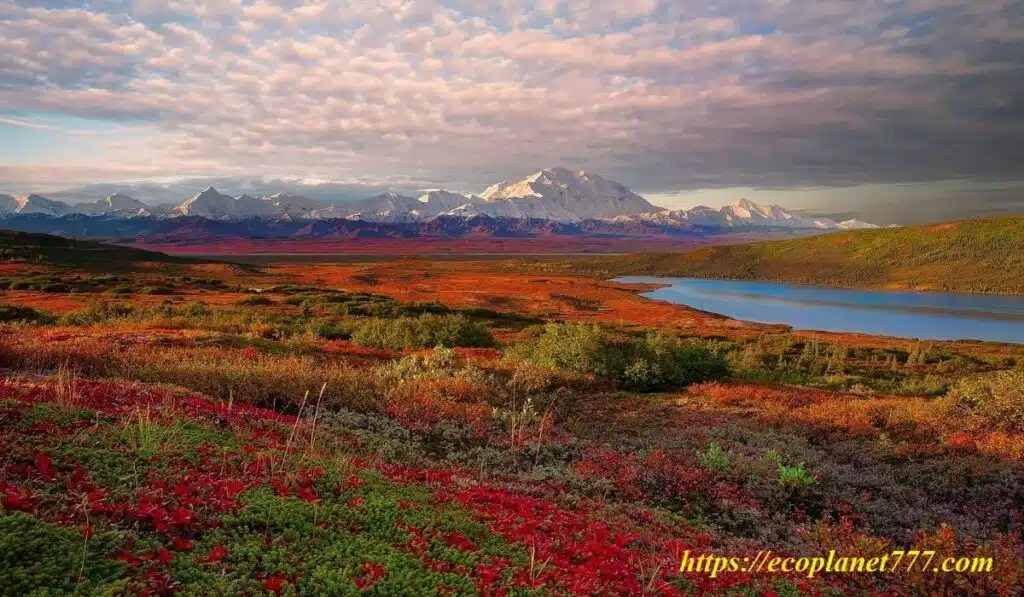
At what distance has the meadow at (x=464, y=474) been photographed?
14.9 feet

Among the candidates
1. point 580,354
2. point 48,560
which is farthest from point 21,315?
point 48,560

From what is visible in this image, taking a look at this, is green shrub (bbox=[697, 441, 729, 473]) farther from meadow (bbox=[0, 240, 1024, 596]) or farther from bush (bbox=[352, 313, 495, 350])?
bush (bbox=[352, 313, 495, 350])

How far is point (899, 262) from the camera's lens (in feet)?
555

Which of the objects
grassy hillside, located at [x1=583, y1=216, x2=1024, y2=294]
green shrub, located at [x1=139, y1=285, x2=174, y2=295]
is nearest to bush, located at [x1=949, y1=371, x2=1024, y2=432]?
green shrub, located at [x1=139, y1=285, x2=174, y2=295]

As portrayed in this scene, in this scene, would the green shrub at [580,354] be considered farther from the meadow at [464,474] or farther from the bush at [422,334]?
the bush at [422,334]

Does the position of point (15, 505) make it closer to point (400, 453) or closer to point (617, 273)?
point (400, 453)

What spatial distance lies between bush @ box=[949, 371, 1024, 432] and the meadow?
8cm

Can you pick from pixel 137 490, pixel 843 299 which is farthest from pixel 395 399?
pixel 843 299

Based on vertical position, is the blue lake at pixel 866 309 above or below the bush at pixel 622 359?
below

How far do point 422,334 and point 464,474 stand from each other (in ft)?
62.4

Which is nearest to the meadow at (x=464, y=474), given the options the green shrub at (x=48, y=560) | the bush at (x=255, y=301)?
the green shrub at (x=48, y=560)

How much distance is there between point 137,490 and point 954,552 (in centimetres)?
917

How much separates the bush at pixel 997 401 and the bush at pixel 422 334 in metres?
18.4

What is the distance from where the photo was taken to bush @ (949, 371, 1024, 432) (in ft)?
44.3
